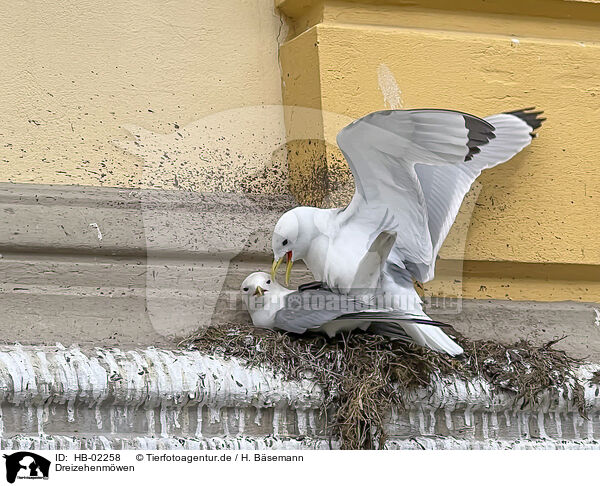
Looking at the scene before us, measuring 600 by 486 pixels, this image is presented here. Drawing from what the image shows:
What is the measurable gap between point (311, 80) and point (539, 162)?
589mm

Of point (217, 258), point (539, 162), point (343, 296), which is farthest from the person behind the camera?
point (539, 162)

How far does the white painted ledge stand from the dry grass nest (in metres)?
0.03

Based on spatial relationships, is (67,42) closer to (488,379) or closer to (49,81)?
(49,81)

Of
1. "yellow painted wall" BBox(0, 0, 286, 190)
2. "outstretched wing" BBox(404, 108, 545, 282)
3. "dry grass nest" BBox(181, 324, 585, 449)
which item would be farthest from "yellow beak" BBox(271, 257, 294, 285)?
"yellow painted wall" BBox(0, 0, 286, 190)

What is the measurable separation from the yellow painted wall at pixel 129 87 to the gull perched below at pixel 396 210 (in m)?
0.39

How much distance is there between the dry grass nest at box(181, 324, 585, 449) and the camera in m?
2.23

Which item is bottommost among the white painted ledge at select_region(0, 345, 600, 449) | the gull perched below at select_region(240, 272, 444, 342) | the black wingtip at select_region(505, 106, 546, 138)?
the white painted ledge at select_region(0, 345, 600, 449)

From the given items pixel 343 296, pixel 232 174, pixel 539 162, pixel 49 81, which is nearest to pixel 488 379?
pixel 343 296

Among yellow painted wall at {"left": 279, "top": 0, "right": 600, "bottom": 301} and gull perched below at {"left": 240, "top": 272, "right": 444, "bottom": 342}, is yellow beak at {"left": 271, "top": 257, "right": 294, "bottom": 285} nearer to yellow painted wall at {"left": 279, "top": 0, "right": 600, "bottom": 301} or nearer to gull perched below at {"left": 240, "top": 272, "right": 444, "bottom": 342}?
gull perched below at {"left": 240, "top": 272, "right": 444, "bottom": 342}

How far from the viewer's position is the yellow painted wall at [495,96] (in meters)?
2.63
